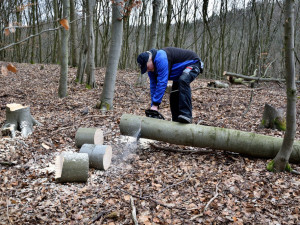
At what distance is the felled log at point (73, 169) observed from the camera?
3660 mm

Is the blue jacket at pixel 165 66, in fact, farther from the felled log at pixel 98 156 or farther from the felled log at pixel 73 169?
the felled log at pixel 73 169

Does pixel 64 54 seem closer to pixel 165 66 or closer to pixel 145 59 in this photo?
pixel 145 59

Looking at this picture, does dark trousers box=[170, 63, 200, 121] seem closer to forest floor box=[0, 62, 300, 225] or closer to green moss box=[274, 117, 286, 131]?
forest floor box=[0, 62, 300, 225]

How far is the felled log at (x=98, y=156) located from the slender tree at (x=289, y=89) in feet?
8.43

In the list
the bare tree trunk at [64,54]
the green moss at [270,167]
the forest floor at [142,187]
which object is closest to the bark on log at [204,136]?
the forest floor at [142,187]

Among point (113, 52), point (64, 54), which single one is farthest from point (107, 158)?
point (64, 54)

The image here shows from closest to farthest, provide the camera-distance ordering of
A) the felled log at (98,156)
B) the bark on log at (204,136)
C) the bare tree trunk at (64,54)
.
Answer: the felled log at (98,156) < the bark on log at (204,136) < the bare tree trunk at (64,54)

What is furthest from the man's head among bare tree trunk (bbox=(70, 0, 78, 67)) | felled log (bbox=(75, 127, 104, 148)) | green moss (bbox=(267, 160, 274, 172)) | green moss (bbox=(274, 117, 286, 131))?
bare tree trunk (bbox=(70, 0, 78, 67))

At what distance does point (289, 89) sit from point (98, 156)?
9.71 ft

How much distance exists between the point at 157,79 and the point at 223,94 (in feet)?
20.5

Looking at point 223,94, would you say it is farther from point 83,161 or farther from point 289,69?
point 83,161

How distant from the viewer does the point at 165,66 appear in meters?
4.24

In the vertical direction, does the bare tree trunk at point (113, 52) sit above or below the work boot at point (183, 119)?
above

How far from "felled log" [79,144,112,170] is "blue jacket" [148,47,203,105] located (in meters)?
1.19
